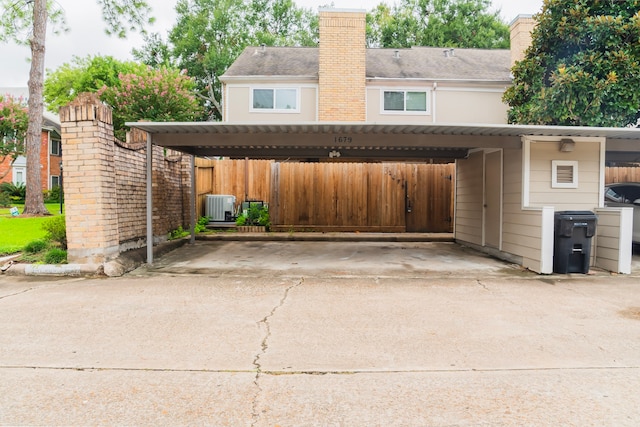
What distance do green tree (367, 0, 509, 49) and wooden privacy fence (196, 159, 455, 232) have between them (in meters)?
20.0

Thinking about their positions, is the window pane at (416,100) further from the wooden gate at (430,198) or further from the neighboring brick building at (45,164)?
the neighboring brick building at (45,164)

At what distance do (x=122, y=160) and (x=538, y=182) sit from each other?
26.4 feet

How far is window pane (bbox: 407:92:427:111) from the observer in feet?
54.2

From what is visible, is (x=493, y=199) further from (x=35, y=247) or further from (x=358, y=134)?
(x=35, y=247)

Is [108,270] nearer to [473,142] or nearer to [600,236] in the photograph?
[473,142]

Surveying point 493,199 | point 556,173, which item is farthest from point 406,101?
point 556,173

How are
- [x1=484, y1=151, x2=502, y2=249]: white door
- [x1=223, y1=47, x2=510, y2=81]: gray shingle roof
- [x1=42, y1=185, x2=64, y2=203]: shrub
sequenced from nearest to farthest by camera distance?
[x1=484, y1=151, x2=502, y2=249]: white door, [x1=223, y1=47, x2=510, y2=81]: gray shingle roof, [x1=42, y1=185, x2=64, y2=203]: shrub

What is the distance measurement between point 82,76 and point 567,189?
96.9ft

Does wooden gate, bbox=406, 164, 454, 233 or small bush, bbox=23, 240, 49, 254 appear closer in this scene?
small bush, bbox=23, 240, 49, 254

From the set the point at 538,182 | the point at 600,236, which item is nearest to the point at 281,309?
the point at 538,182

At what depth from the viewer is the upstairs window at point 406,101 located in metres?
16.4

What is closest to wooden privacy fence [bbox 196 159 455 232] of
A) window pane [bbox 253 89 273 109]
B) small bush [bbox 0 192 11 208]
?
window pane [bbox 253 89 273 109]

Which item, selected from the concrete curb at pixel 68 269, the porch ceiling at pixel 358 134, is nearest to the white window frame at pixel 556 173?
the porch ceiling at pixel 358 134

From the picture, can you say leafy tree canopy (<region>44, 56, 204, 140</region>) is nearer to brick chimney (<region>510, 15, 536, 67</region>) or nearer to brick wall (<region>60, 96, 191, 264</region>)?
brick wall (<region>60, 96, 191, 264</region>)
